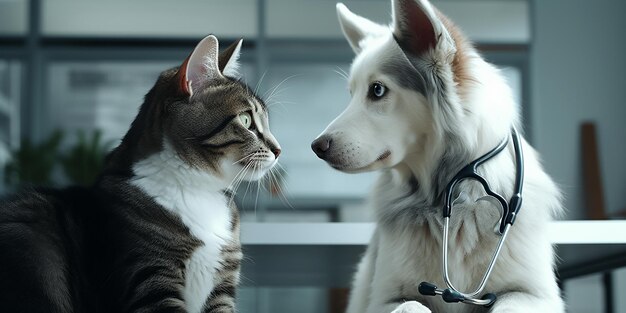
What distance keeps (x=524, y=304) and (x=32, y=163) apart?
4744mm

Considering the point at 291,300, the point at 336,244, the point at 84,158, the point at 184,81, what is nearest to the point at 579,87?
the point at 291,300

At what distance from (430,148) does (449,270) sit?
24 cm

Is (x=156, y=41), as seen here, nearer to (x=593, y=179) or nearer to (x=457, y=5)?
(x=457, y=5)

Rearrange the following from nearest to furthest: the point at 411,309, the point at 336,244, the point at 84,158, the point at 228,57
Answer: the point at 411,309, the point at 228,57, the point at 336,244, the point at 84,158

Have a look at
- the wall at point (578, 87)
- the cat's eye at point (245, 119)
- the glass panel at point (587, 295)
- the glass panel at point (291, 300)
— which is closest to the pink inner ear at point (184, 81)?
the cat's eye at point (245, 119)

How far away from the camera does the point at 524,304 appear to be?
125 cm

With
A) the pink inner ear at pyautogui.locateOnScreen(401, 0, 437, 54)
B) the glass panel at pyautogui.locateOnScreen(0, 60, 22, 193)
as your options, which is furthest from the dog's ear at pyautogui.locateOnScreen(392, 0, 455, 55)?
the glass panel at pyautogui.locateOnScreen(0, 60, 22, 193)

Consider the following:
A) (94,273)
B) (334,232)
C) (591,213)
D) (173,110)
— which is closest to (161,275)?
(94,273)

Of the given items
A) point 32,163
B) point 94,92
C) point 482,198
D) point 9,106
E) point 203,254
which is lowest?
point 32,163

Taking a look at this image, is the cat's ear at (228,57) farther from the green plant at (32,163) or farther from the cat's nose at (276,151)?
the green plant at (32,163)

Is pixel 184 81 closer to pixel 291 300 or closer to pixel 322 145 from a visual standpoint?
pixel 322 145

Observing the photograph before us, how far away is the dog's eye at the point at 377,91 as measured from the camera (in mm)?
1386

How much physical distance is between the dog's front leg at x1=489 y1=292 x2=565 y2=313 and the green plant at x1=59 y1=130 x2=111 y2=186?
4.51m

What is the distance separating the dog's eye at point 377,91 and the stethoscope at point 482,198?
0.71 ft
